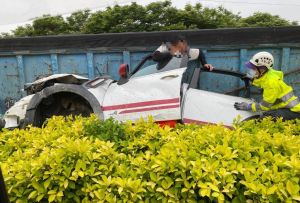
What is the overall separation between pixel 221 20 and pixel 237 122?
37.7ft

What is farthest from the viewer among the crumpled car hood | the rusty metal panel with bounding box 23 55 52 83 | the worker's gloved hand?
the rusty metal panel with bounding box 23 55 52 83

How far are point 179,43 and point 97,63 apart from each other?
1.56 meters

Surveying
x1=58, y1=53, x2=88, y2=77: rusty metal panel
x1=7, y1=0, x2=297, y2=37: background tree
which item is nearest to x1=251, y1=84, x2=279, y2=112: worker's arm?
x1=58, y1=53, x2=88, y2=77: rusty metal panel

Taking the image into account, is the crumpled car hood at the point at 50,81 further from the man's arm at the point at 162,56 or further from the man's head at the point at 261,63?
the man's head at the point at 261,63

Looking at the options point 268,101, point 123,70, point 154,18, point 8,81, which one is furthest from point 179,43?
point 154,18

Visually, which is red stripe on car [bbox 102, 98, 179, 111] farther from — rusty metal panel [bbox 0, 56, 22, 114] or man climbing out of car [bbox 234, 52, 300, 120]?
rusty metal panel [bbox 0, 56, 22, 114]

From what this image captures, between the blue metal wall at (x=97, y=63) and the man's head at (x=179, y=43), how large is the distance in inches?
17.4

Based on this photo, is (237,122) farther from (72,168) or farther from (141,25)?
(141,25)

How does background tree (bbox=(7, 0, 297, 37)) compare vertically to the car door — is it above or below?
above

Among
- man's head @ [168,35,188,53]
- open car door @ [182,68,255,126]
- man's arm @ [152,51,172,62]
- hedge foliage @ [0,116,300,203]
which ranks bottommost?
open car door @ [182,68,255,126]

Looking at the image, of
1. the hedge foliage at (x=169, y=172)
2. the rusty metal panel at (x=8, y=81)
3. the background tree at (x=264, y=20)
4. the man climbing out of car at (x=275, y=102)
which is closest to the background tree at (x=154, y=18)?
the background tree at (x=264, y=20)

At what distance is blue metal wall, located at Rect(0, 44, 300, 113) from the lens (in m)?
5.89

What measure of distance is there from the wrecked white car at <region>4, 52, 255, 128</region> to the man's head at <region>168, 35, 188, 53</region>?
57 cm

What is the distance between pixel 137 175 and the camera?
2193 millimetres
